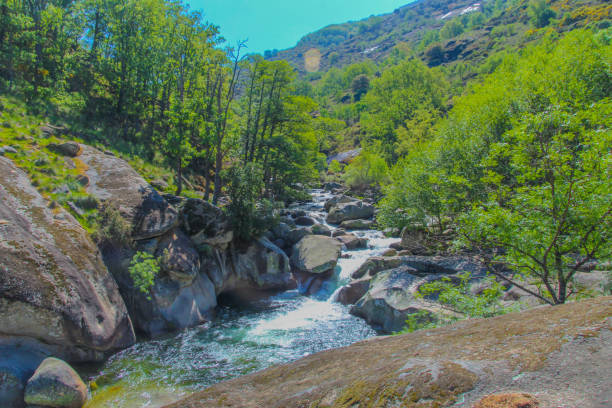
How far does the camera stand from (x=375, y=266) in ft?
A: 61.1

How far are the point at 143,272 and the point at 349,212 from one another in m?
21.6

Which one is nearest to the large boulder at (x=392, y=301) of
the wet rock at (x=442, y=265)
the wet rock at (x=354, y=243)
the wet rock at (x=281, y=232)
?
the wet rock at (x=442, y=265)

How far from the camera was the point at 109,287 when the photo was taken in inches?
436

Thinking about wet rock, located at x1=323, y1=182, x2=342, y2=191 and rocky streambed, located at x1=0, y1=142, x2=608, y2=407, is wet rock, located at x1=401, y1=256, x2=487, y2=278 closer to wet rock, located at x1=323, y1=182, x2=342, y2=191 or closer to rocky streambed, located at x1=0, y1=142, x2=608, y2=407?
rocky streambed, located at x1=0, y1=142, x2=608, y2=407

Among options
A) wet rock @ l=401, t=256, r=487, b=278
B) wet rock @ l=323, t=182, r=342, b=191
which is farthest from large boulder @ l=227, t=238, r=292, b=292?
wet rock @ l=323, t=182, r=342, b=191

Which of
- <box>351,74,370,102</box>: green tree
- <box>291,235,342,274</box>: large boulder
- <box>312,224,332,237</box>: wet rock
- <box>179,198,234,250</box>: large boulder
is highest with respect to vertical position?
<box>351,74,370,102</box>: green tree

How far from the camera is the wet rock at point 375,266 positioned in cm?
1809

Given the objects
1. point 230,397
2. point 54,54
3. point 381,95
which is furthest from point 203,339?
point 381,95

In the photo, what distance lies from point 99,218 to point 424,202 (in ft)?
53.9

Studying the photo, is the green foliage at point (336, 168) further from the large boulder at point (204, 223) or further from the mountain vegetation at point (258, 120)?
the large boulder at point (204, 223)

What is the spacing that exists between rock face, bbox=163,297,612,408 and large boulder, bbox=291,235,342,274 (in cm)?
1574

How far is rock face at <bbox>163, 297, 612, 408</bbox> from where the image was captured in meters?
1.99

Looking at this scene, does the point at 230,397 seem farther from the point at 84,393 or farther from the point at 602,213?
the point at 84,393

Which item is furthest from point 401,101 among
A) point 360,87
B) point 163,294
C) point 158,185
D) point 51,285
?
point 360,87
